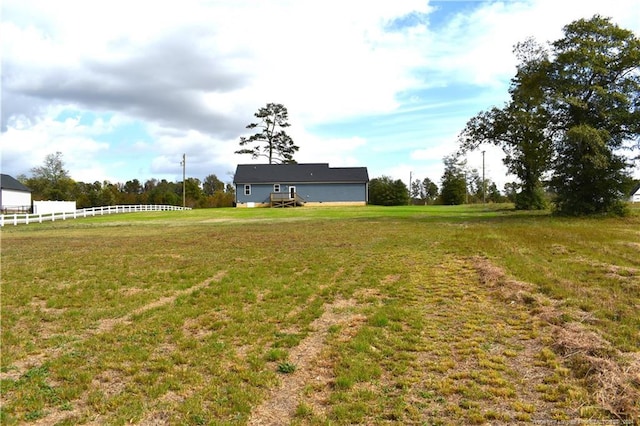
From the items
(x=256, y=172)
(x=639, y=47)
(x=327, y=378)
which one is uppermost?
(x=639, y=47)

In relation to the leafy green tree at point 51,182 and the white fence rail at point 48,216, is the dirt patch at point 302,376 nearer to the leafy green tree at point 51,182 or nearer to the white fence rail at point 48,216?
the white fence rail at point 48,216

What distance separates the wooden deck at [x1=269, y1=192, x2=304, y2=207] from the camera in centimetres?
5000

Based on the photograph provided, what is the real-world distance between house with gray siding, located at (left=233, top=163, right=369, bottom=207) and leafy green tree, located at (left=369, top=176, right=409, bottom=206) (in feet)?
22.7

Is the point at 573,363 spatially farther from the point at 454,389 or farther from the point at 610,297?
the point at 610,297

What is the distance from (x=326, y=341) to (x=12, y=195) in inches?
2726

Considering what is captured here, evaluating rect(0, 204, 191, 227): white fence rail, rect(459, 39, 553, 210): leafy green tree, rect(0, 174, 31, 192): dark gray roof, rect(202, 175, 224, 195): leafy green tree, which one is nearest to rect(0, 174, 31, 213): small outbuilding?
rect(0, 174, 31, 192): dark gray roof

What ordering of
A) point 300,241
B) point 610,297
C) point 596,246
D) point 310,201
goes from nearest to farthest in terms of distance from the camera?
point 610,297, point 596,246, point 300,241, point 310,201

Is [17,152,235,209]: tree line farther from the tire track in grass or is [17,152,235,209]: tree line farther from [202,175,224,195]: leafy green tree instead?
the tire track in grass

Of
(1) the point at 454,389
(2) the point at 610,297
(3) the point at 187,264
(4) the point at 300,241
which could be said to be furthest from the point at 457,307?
(4) the point at 300,241

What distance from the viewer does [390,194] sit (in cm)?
5778

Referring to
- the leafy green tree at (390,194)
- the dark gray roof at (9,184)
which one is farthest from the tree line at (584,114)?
the dark gray roof at (9,184)

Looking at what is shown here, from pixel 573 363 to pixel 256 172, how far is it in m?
49.5

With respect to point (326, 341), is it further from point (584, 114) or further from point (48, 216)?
point (48, 216)

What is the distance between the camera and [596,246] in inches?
487
